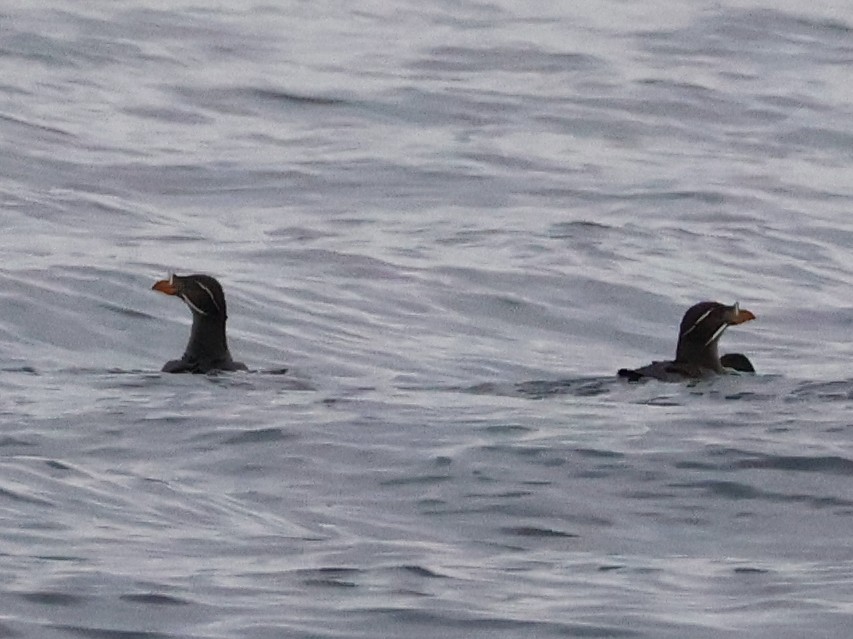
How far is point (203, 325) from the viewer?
48.8 ft

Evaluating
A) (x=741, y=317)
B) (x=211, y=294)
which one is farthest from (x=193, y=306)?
(x=741, y=317)

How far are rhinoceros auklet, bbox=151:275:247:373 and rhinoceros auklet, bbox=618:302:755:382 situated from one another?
91.9 inches

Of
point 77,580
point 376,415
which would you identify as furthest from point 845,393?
point 77,580

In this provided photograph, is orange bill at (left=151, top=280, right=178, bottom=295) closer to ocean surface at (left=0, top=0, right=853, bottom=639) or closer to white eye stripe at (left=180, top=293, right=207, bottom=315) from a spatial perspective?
white eye stripe at (left=180, top=293, right=207, bottom=315)

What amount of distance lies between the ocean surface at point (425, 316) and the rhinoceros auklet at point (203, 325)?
0.87 feet

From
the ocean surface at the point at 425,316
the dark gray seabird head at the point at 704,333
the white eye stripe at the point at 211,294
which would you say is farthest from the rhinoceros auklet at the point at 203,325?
the dark gray seabird head at the point at 704,333

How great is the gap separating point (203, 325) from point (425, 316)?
3824mm

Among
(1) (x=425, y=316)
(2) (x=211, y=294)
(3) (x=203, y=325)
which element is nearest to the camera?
(3) (x=203, y=325)

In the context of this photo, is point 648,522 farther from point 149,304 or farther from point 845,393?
point 149,304

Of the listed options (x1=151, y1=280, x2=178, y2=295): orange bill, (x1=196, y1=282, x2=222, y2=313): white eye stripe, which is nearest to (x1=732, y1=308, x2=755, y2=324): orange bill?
(x1=196, y1=282, x2=222, y2=313): white eye stripe

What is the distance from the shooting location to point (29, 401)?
12.7 meters

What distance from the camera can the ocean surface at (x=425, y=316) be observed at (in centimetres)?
908

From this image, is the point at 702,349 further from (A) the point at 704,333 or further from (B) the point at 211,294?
(B) the point at 211,294

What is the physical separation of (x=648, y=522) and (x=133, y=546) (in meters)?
2.05
